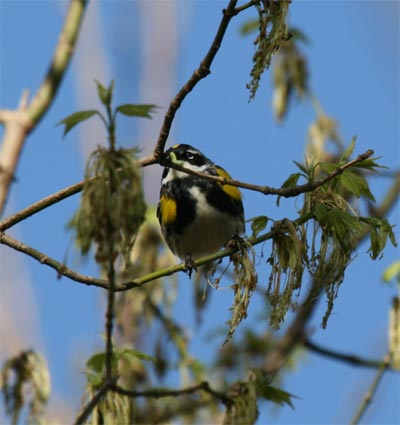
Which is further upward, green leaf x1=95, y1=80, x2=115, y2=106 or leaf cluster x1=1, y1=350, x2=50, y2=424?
green leaf x1=95, y1=80, x2=115, y2=106

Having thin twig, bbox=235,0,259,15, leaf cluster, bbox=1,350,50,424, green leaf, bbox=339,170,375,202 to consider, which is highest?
thin twig, bbox=235,0,259,15

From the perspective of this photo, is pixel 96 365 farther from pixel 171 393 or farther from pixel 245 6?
pixel 245 6

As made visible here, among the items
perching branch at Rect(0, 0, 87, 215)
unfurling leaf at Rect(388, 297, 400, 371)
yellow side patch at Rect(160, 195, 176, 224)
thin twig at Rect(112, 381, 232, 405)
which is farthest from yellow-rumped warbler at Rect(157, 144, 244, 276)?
unfurling leaf at Rect(388, 297, 400, 371)

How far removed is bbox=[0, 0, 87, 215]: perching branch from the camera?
11.8 ft

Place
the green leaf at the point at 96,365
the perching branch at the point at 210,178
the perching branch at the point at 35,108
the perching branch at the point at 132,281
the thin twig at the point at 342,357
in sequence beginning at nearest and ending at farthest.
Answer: the perching branch at the point at 210,178 < the perching branch at the point at 132,281 < the green leaf at the point at 96,365 < the perching branch at the point at 35,108 < the thin twig at the point at 342,357

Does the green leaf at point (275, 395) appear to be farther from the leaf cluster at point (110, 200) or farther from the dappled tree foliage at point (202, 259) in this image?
the leaf cluster at point (110, 200)

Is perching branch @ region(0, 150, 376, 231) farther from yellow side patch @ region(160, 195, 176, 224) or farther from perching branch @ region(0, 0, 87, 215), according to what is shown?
yellow side patch @ region(160, 195, 176, 224)

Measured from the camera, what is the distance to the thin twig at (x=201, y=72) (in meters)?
2.24

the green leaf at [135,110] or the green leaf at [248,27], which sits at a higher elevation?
the green leaf at [248,27]

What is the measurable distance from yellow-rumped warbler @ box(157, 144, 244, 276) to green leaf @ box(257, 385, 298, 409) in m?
0.80

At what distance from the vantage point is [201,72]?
2322 millimetres

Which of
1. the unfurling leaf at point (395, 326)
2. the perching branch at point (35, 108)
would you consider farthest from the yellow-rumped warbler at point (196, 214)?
the unfurling leaf at point (395, 326)

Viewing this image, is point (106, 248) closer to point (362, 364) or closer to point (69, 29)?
point (69, 29)

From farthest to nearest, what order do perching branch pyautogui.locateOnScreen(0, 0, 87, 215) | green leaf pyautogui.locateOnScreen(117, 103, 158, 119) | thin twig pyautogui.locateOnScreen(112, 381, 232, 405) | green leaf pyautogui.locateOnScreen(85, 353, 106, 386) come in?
perching branch pyautogui.locateOnScreen(0, 0, 87, 215) → green leaf pyautogui.locateOnScreen(85, 353, 106, 386) → thin twig pyautogui.locateOnScreen(112, 381, 232, 405) → green leaf pyautogui.locateOnScreen(117, 103, 158, 119)
